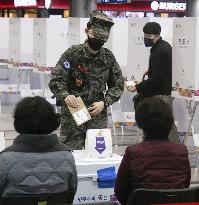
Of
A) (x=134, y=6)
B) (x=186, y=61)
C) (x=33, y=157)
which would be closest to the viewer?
(x=33, y=157)

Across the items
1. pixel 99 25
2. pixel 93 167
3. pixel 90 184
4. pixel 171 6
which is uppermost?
pixel 171 6

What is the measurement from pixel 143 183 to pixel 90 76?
1417mm

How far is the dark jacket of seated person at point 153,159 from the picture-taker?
3.07 m

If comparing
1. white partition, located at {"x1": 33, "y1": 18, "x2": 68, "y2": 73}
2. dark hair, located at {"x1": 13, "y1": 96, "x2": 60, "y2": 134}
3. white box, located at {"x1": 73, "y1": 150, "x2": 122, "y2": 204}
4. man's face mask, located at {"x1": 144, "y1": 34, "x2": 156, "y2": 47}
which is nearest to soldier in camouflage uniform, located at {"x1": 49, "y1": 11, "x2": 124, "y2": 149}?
white box, located at {"x1": 73, "y1": 150, "x2": 122, "y2": 204}

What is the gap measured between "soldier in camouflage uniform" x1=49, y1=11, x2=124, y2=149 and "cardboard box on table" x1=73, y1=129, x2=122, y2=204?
47 centimetres

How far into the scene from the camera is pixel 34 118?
289cm

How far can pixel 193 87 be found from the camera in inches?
273

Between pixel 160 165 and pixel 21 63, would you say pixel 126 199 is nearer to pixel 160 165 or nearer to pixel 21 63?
pixel 160 165

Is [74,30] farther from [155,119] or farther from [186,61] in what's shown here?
[155,119]

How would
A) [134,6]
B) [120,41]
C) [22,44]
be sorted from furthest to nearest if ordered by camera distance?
[134,6] → [22,44] → [120,41]

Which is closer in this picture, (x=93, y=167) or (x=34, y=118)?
(x=34, y=118)

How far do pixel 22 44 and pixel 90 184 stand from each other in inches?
352

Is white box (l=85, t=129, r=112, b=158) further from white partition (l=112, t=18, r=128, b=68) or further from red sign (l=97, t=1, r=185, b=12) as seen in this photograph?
red sign (l=97, t=1, r=185, b=12)

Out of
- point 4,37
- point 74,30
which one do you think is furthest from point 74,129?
point 4,37
